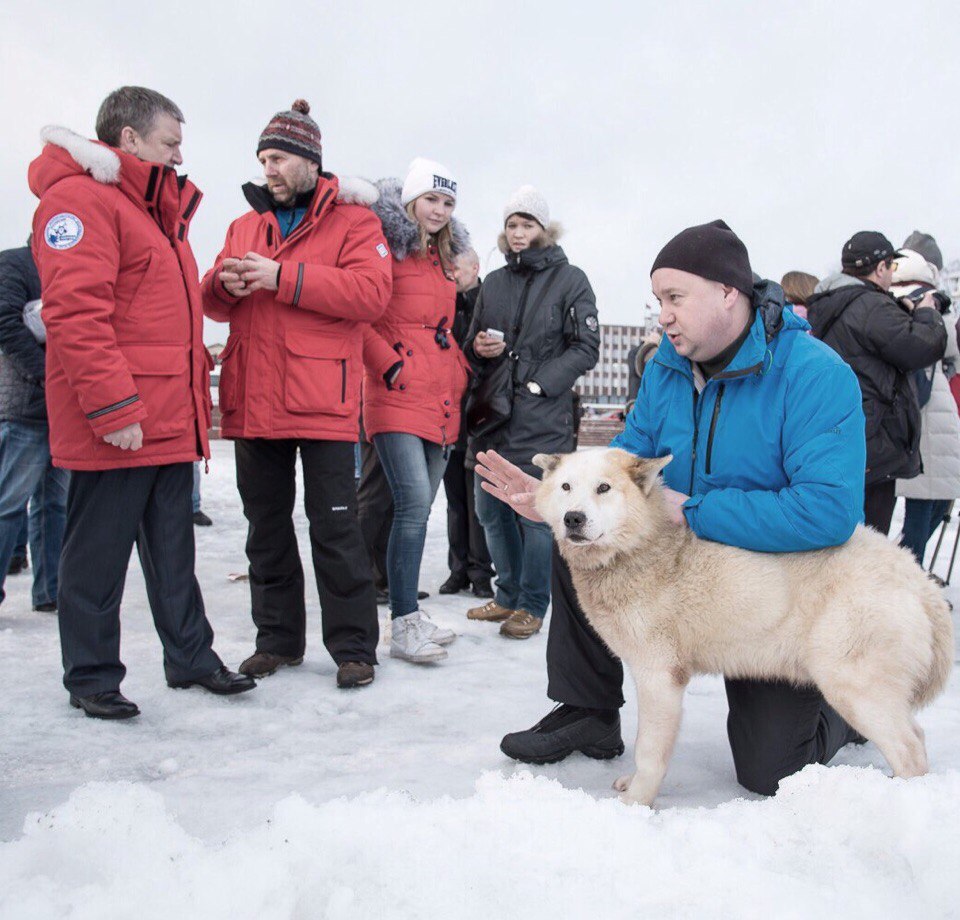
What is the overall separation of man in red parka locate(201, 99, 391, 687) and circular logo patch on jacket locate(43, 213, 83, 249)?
0.62 meters

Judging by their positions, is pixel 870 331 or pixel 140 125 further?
pixel 870 331

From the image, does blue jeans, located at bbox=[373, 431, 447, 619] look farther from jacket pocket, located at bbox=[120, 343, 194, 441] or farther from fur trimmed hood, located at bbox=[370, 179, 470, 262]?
jacket pocket, located at bbox=[120, 343, 194, 441]

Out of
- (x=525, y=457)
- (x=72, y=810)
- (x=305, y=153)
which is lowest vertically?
(x=72, y=810)

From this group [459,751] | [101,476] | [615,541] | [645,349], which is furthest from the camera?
[645,349]

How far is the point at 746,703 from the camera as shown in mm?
2633

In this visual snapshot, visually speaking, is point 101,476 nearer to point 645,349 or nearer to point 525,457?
point 525,457

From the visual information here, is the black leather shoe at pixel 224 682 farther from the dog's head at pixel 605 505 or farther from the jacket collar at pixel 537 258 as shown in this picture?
the jacket collar at pixel 537 258

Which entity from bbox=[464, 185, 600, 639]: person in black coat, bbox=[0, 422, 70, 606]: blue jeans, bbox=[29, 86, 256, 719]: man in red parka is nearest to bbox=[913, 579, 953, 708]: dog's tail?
bbox=[464, 185, 600, 639]: person in black coat

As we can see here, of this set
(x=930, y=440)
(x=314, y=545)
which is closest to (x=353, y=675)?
(x=314, y=545)

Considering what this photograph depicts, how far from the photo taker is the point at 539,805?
78.4 inches

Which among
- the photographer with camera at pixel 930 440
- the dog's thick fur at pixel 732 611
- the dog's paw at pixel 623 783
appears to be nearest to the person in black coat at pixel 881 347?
the photographer with camera at pixel 930 440

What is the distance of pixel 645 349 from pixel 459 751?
176 inches

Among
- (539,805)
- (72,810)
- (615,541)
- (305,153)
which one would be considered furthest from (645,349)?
(72,810)

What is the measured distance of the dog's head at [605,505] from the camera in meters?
2.52
